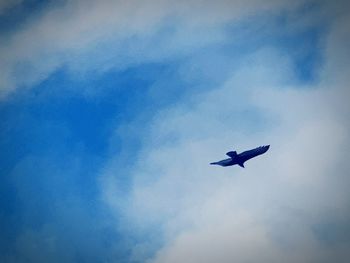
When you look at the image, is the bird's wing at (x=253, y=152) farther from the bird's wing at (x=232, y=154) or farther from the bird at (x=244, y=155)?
the bird's wing at (x=232, y=154)

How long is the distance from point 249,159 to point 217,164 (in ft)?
11.6

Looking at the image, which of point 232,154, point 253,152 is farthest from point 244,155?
point 232,154

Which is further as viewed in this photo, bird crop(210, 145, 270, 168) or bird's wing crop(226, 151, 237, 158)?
bird crop(210, 145, 270, 168)

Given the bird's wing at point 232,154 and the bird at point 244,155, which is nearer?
the bird's wing at point 232,154

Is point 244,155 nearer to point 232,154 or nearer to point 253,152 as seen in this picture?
point 253,152

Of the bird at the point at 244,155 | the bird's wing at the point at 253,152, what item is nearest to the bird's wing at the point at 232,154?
the bird at the point at 244,155

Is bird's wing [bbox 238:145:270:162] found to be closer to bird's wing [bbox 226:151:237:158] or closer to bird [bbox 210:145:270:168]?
bird [bbox 210:145:270:168]

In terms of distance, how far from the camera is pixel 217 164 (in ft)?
147

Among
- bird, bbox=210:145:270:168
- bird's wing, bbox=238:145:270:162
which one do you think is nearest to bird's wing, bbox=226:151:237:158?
bird, bbox=210:145:270:168

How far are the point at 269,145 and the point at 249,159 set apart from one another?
274 cm

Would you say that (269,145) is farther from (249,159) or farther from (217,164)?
(217,164)

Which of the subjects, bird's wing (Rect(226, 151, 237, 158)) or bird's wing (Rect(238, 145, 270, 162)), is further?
bird's wing (Rect(238, 145, 270, 162))

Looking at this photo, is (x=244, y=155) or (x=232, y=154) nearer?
(x=232, y=154)

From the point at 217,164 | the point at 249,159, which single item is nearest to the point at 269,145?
the point at 249,159
